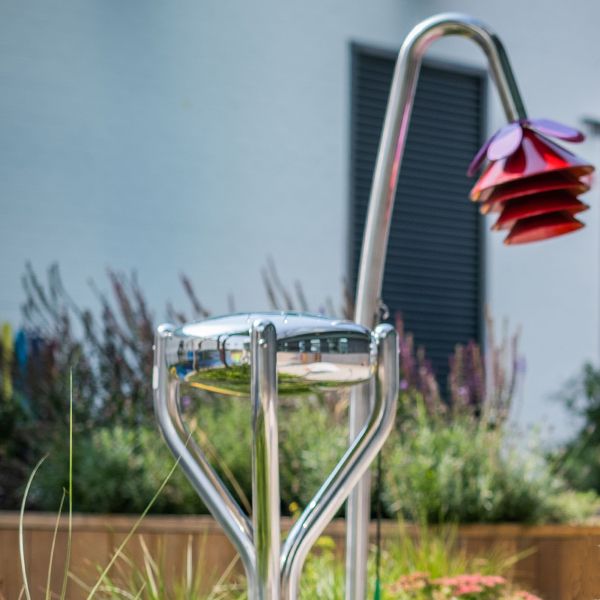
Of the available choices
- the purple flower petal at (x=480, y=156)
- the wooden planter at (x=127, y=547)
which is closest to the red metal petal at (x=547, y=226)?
the purple flower petal at (x=480, y=156)

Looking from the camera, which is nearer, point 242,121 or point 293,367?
point 293,367

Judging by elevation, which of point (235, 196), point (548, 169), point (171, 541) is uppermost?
point (235, 196)

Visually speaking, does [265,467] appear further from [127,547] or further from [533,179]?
[127,547]

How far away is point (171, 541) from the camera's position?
10.9 ft

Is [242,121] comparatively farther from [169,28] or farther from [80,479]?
[80,479]

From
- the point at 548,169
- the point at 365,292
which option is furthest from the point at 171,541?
the point at 548,169

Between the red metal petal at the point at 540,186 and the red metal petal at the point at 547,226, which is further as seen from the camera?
the red metal petal at the point at 547,226

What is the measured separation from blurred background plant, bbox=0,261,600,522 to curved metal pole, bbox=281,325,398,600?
197 centimetres

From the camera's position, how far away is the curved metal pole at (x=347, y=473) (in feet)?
3.70

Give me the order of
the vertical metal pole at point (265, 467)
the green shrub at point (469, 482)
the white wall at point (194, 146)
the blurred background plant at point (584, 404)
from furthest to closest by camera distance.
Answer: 1. the blurred background plant at point (584, 404)
2. the white wall at point (194, 146)
3. the green shrub at point (469, 482)
4. the vertical metal pole at point (265, 467)

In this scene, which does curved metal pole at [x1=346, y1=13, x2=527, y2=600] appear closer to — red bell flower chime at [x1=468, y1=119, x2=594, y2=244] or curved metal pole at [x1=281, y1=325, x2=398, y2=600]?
red bell flower chime at [x1=468, y1=119, x2=594, y2=244]

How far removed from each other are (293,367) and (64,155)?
4.97 meters

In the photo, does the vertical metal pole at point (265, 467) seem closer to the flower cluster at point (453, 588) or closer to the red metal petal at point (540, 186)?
the red metal petal at point (540, 186)

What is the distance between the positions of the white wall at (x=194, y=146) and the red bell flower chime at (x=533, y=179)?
4.28m
